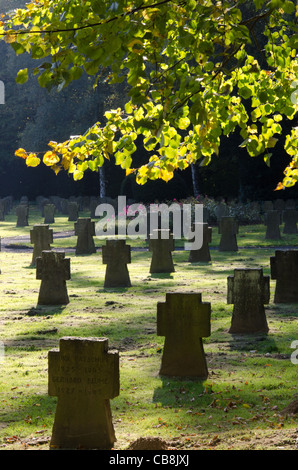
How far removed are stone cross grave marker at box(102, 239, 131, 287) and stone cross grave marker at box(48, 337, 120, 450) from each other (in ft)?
31.9

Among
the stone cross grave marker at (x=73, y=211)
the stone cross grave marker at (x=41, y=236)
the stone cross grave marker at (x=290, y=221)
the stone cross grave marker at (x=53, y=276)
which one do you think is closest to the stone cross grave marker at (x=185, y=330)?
the stone cross grave marker at (x=53, y=276)

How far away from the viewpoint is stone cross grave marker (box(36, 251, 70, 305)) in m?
13.8

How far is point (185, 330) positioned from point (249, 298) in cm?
251

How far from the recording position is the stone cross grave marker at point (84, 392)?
6258 millimetres

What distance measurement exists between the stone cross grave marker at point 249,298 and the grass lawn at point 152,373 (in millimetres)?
265

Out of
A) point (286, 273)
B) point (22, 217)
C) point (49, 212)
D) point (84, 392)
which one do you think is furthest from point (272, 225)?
point (84, 392)

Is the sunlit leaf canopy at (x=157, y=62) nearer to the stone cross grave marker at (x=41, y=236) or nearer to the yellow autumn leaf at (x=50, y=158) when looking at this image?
the yellow autumn leaf at (x=50, y=158)

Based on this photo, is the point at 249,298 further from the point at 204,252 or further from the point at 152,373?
the point at 204,252

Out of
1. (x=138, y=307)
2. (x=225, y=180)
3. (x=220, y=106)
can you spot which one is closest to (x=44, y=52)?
(x=220, y=106)

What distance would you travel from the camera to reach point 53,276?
13.9 meters

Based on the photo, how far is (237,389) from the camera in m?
8.14

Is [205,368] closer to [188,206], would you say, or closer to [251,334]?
[251,334]

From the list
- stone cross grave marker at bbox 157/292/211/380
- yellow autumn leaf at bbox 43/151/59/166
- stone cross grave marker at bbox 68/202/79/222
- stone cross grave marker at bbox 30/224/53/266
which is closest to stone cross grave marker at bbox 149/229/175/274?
stone cross grave marker at bbox 30/224/53/266
